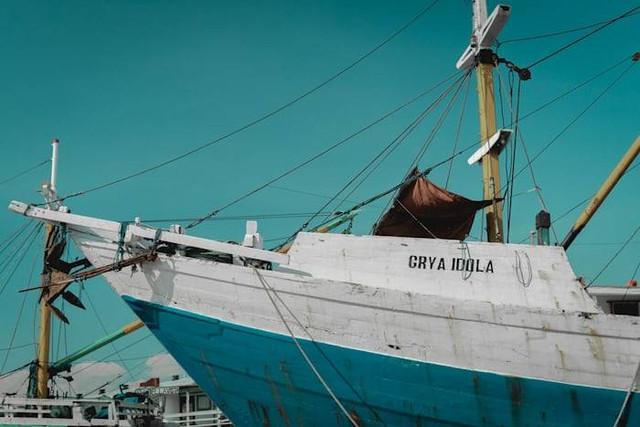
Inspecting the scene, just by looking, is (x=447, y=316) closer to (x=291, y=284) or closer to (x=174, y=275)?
(x=291, y=284)

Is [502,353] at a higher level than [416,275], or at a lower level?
lower

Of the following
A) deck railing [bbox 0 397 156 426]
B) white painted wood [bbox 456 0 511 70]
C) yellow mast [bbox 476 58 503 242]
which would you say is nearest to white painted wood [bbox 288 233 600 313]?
yellow mast [bbox 476 58 503 242]

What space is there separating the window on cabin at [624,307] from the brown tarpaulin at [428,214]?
14.0ft

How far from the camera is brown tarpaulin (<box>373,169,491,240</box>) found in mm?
13602

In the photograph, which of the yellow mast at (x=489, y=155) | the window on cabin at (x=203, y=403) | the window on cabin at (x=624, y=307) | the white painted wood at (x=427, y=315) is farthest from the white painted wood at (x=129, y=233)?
the window on cabin at (x=203, y=403)

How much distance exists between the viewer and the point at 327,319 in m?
11.5

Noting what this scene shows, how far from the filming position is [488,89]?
16547 millimetres

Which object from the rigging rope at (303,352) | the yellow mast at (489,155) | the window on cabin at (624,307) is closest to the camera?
the rigging rope at (303,352)

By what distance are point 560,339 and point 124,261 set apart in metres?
7.90

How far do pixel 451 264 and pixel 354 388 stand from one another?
2.87 meters

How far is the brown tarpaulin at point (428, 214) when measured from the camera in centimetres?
1360

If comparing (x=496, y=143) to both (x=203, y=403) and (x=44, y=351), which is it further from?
(x=44, y=351)

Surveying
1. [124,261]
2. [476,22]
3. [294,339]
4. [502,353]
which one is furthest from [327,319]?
[476,22]

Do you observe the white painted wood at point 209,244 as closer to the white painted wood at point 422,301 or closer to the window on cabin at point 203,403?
the white painted wood at point 422,301
